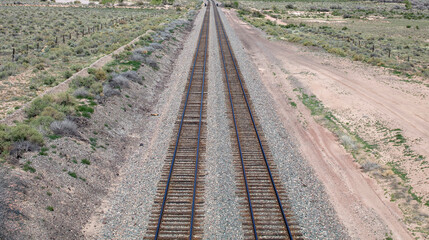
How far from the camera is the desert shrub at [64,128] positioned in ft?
50.0

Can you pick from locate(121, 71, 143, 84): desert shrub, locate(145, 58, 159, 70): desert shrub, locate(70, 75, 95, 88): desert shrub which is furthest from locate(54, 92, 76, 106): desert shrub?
locate(145, 58, 159, 70): desert shrub

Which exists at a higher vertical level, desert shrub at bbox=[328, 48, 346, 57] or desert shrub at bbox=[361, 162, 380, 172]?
desert shrub at bbox=[328, 48, 346, 57]

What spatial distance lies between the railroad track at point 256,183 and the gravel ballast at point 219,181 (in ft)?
→ 1.18

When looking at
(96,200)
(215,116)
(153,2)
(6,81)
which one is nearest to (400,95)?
(215,116)

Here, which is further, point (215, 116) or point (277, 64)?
point (277, 64)

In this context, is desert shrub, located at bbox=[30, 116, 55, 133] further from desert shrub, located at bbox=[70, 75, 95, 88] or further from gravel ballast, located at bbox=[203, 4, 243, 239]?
gravel ballast, located at bbox=[203, 4, 243, 239]

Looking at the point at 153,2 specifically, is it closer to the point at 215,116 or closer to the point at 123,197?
the point at 215,116

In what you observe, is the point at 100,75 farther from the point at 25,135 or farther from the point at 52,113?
the point at 25,135

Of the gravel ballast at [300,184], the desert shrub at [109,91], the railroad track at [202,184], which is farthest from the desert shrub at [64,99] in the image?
the gravel ballast at [300,184]

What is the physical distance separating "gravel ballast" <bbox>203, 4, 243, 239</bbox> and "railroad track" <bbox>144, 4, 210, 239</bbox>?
14.2 inches

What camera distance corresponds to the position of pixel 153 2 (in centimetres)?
11681

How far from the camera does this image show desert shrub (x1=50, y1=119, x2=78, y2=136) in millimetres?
15248

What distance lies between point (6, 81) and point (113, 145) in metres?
12.8

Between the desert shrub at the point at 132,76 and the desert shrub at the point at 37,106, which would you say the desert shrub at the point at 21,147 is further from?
the desert shrub at the point at 132,76
